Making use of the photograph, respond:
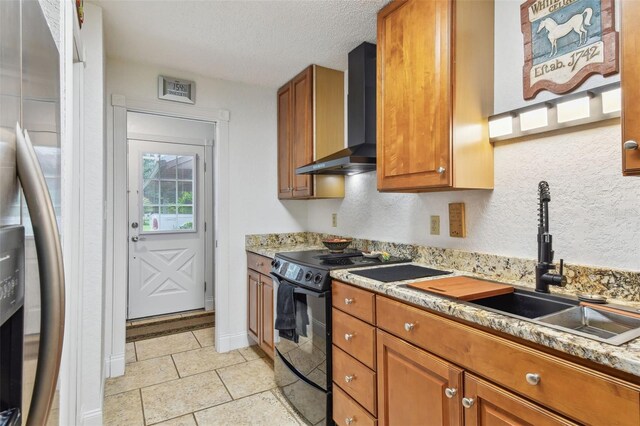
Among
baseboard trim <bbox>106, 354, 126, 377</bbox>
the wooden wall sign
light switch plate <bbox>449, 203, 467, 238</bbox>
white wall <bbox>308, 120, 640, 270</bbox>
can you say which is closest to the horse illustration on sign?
the wooden wall sign

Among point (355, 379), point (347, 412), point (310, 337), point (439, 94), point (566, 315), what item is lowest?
point (347, 412)

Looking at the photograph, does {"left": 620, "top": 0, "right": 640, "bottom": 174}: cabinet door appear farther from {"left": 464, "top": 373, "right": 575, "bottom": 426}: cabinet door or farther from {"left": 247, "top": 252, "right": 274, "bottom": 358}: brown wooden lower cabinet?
{"left": 247, "top": 252, "right": 274, "bottom": 358}: brown wooden lower cabinet

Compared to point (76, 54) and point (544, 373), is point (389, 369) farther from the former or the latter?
point (76, 54)

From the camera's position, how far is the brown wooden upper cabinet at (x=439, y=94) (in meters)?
1.60

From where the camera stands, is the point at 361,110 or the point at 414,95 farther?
the point at 361,110

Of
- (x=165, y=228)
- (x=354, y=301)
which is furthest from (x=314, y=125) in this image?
(x=165, y=228)

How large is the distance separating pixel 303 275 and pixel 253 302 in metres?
1.15

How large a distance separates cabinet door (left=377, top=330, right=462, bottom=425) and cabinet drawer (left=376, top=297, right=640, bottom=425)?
0.05 metres

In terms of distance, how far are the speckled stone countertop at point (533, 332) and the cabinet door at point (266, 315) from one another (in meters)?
1.32

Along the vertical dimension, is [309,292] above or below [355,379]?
above

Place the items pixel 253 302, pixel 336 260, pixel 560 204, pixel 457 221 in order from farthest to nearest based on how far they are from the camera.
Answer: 1. pixel 253 302
2. pixel 336 260
3. pixel 457 221
4. pixel 560 204

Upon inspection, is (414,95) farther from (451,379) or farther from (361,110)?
(451,379)

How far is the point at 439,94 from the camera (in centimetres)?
162

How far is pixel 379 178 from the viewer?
6.53 ft
